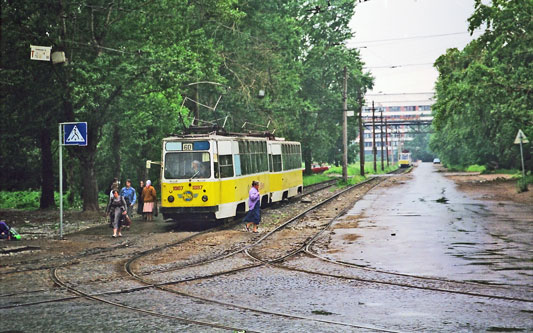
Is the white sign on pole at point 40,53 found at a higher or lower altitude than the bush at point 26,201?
higher

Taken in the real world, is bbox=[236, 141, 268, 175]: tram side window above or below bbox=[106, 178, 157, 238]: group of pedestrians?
above

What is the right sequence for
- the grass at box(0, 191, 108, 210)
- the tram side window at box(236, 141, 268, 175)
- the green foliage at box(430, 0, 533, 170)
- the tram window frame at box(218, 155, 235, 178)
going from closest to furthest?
1. the tram window frame at box(218, 155, 235, 178)
2. the tram side window at box(236, 141, 268, 175)
3. the green foliage at box(430, 0, 533, 170)
4. the grass at box(0, 191, 108, 210)

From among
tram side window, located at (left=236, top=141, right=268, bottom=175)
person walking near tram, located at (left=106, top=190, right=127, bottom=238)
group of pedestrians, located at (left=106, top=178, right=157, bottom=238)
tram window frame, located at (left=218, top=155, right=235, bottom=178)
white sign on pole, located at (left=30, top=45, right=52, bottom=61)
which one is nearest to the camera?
person walking near tram, located at (left=106, top=190, right=127, bottom=238)

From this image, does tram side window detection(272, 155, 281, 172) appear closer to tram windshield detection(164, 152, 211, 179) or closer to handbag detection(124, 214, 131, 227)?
tram windshield detection(164, 152, 211, 179)

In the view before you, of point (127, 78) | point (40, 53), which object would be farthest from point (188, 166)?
point (127, 78)

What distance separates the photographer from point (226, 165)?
22.8 meters

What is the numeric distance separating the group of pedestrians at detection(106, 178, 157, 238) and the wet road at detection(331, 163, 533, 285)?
21.3ft

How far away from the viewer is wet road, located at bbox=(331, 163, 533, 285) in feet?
41.2

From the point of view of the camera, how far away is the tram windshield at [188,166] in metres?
22.0

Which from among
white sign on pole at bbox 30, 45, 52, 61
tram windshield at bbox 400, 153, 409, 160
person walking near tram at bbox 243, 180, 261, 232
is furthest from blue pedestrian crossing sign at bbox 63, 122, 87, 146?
tram windshield at bbox 400, 153, 409, 160

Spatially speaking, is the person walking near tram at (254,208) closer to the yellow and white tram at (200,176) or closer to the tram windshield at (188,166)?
the yellow and white tram at (200,176)

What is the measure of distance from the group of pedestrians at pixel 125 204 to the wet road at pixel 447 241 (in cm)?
649

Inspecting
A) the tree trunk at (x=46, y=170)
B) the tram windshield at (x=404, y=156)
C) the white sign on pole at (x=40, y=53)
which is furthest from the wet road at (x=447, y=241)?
the tram windshield at (x=404, y=156)

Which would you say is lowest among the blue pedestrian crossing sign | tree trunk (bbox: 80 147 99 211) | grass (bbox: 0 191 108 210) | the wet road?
grass (bbox: 0 191 108 210)
